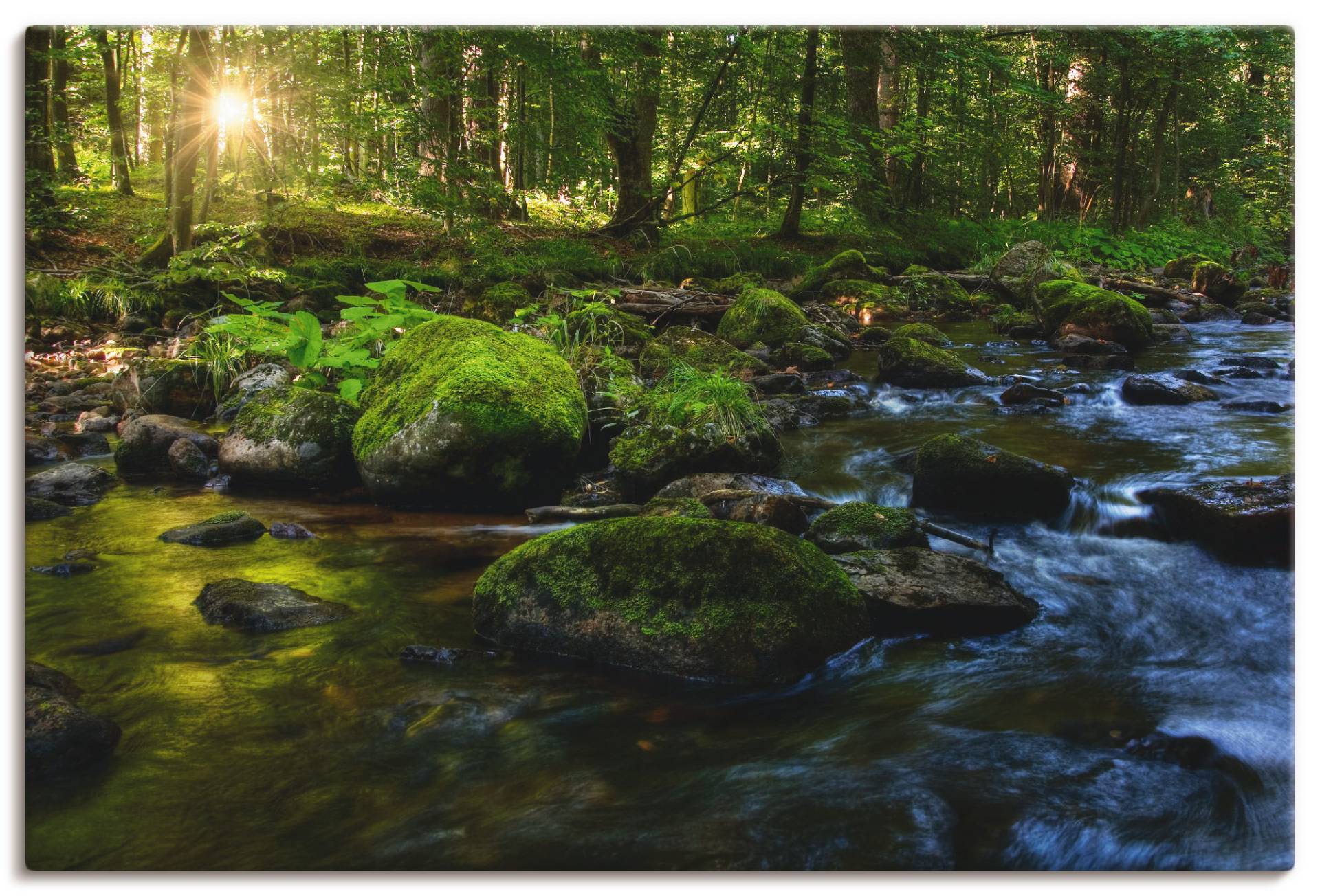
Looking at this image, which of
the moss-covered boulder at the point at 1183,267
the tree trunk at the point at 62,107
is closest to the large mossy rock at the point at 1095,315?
the moss-covered boulder at the point at 1183,267

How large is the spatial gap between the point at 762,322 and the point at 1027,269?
5.76 m

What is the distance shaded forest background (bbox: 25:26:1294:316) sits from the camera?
6.47 m

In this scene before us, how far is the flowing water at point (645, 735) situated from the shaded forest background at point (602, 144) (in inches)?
92.0

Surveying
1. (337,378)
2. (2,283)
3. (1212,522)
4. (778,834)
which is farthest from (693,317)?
(778,834)

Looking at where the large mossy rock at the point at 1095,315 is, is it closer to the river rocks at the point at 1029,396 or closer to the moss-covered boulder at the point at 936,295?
the moss-covered boulder at the point at 936,295

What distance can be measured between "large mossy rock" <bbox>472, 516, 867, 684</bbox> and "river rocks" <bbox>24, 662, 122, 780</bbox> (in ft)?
4.20

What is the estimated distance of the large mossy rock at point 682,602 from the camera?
9.32ft

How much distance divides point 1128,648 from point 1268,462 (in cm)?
272

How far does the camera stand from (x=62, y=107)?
749 centimetres

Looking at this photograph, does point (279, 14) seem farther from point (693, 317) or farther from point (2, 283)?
point (693, 317)

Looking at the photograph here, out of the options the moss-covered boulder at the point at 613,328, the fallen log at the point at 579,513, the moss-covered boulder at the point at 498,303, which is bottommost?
the fallen log at the point at 579,513

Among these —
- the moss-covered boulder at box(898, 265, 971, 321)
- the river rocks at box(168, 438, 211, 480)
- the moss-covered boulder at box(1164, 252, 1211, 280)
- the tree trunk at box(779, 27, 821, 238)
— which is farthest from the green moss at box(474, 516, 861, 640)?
the moss-covered boulder at box(1164, 252, 1211, 280)

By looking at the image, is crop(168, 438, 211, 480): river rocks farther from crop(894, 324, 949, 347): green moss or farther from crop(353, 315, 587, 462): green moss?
crop(894, 324, 949, 347): green moss

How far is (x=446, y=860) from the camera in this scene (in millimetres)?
1962
